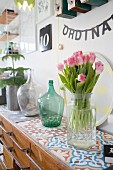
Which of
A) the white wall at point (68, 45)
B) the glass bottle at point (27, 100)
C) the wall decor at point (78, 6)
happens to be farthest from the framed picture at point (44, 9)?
the glass bottle at point (27, 100)

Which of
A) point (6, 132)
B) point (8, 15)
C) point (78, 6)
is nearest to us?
point (78, 6)

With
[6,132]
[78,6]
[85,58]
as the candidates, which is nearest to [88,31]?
[78,6]

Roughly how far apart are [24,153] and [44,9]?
133cm

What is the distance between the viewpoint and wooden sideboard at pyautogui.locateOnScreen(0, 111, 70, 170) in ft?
2.55

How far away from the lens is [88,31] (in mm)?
1173

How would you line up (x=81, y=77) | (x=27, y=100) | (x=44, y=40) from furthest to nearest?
(x=44, y=40), (x=27, y=100), (x=81, y=77)

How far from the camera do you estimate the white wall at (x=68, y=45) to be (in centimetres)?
104

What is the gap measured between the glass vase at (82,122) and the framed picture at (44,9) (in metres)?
1.04

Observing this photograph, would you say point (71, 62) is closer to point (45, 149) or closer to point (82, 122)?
point (82, 122)

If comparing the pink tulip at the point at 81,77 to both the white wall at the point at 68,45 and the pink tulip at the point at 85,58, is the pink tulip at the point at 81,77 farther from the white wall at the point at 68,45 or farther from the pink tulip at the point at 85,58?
the white wall at the point at 68,45

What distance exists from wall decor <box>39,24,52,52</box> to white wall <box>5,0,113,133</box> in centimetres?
4

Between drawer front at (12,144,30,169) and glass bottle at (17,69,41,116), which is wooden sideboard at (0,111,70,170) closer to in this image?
drawer front at (12,144,30,169)

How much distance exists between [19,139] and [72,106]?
499 millimetres

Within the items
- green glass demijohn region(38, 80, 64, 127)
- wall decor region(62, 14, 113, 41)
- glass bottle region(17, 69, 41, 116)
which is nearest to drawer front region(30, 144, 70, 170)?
green glass demijohn region(38, 80, 64, 127)
